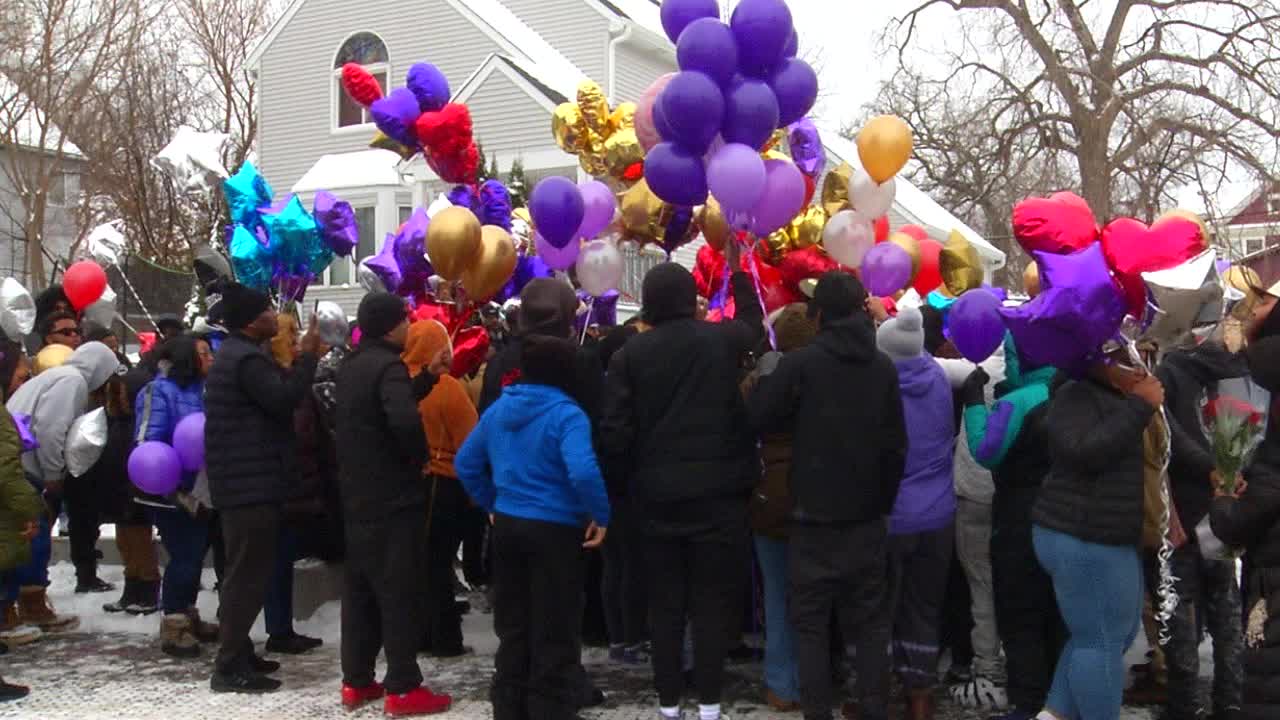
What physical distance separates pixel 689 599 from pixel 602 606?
1.53m

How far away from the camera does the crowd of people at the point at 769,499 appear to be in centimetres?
466

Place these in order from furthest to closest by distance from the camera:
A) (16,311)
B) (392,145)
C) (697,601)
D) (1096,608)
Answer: (16,311) → (392,145) → (697,601) → (1096,608)

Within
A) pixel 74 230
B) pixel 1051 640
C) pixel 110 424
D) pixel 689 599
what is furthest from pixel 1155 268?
Answer: pixel 74 230

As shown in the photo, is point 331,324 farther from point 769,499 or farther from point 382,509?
point 769,499

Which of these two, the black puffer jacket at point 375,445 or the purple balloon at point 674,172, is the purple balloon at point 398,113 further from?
the black puffer jacket at point 375,445

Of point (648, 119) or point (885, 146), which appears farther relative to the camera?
point (648, 119)

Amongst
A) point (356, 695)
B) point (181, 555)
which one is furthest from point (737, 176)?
point (181, 555)

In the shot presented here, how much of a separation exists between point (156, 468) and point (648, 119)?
10.6 ft

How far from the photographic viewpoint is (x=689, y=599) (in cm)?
534

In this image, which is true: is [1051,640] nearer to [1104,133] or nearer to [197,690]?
[197,690]

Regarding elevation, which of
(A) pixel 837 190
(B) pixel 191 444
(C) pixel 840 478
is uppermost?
(A) pixel 837 190

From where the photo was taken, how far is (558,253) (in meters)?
6.70

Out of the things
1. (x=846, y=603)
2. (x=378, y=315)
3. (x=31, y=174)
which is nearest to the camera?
(x=846, y=603)

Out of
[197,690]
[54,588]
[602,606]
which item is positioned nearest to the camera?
[197,690]
